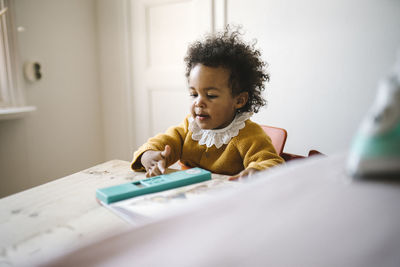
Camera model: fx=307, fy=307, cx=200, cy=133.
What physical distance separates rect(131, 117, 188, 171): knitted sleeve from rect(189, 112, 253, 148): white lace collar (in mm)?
58

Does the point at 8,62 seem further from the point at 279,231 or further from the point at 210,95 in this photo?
the point at 279,231

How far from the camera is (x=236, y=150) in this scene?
1013 millimetres

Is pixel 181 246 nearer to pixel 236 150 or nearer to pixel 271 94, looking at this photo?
pixel 236 150

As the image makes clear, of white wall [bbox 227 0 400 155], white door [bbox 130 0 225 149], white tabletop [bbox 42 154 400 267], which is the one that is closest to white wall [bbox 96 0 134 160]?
white door [bbox 130 0 225 149]

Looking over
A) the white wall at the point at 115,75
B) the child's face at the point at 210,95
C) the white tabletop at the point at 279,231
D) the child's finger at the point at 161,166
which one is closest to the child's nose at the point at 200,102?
the child's face at the point at 210,95

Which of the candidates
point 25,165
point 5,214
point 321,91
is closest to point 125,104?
point 25,165

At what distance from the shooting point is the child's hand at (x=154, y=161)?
2.65ft

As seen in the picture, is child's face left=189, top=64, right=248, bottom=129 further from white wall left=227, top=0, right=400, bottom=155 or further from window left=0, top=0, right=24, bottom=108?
window left=0, top=0, right=24, bottom=108

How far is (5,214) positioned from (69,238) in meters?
0.18

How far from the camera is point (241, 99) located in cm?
109

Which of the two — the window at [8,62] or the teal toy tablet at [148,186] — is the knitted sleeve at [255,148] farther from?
the window at [8,62]

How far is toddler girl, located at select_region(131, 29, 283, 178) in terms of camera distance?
3.22 ft

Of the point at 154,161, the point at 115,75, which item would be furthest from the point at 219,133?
the point at 115,75

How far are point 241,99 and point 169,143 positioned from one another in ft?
0.98
